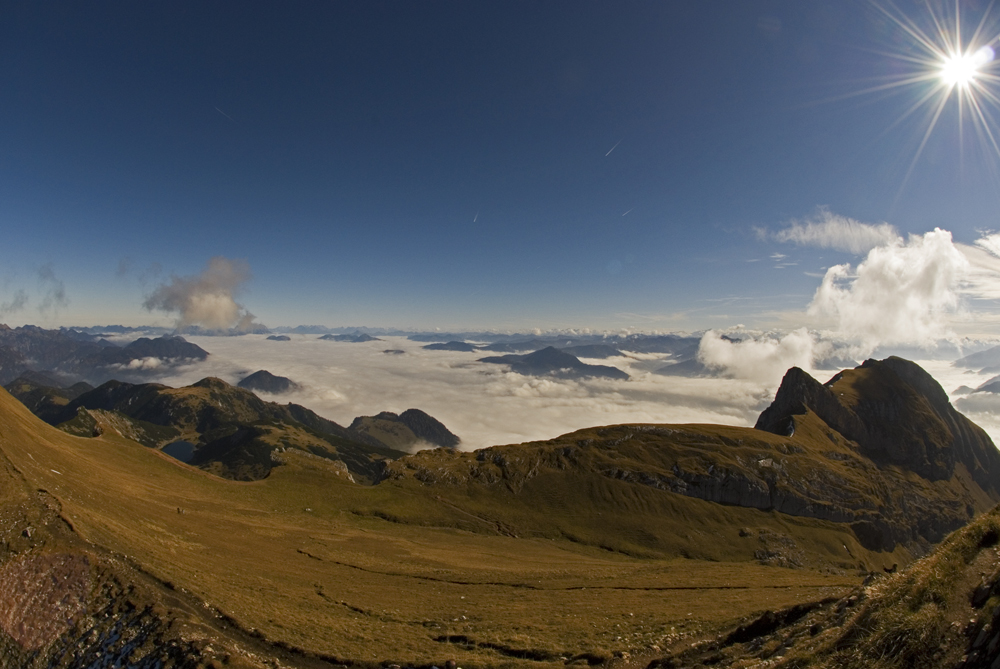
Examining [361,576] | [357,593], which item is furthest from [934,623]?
[361,576]

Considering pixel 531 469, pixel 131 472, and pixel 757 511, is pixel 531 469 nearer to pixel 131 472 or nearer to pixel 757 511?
pixel 757 511

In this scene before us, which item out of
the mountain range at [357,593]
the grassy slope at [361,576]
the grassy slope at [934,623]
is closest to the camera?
the grassy slope at [934,623]

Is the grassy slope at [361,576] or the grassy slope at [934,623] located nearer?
the grassy slope at [934,623]

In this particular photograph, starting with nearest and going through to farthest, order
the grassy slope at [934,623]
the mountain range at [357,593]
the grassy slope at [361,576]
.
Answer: the grassy slope at [934,623], the mountain range at [357,593], the grassy slope at [361,576]

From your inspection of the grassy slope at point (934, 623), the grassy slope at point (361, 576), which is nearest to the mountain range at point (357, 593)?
the grassy slope at point (934, 623)

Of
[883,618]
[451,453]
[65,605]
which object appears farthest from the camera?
[451,453]

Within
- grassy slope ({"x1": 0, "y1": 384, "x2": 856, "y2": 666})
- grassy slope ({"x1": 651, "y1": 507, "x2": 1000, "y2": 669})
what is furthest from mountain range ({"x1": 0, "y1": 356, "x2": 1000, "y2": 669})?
grassy slope ({"x1": 0, "y1": 384, "x2": 856, "y2": 666})

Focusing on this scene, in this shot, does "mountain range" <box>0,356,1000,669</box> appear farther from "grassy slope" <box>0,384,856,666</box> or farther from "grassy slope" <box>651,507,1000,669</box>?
"grassy slope" <box>0,384,856,666</box>

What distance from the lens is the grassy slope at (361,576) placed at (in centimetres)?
3155

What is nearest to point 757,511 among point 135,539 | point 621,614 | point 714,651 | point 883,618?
point 621,614

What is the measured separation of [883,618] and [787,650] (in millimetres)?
7407

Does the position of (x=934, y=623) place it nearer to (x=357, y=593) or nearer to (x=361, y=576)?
(x=357, y=593)

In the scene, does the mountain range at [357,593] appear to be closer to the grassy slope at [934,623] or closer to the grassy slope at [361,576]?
the grassy slope at [934,623]

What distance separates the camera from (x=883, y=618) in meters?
14.5
